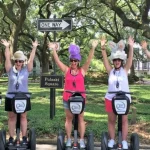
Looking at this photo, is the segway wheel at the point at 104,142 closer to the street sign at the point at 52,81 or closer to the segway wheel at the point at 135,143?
the segway wheel at the point at 135,143

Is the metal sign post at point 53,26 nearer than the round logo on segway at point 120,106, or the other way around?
the round logo on segway at point 120,106

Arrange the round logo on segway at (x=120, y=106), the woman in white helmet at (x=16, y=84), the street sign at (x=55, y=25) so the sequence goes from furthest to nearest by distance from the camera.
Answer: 1. the street sign at (x=55, y=25)
2. the woman in white helmet at (x=16, y=84)
3. the round logo on segway at (x=120, y=106)

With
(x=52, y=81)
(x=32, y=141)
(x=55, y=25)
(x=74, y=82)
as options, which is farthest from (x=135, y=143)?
(x=55, y=25)

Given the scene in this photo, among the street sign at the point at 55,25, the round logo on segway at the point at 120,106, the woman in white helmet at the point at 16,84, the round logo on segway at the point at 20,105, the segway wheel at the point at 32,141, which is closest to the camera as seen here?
the round logo on segway at the point at 120,106

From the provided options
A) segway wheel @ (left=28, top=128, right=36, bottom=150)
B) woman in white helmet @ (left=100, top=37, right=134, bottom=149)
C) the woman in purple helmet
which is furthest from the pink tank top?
segway wheel @ (left=28, top=128, right=36, bottom=150)

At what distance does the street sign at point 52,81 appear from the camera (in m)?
8.36

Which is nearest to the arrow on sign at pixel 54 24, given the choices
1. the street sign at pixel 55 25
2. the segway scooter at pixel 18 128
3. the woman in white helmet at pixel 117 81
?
the street sign at pixel 55 25

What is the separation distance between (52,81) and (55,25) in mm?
1407

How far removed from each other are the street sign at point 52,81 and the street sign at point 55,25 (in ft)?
3.94

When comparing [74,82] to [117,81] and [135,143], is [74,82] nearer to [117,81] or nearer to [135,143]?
[117,81]

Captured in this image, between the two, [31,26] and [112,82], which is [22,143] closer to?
[112,82]

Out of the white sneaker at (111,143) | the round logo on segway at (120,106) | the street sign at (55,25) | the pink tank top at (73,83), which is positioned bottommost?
the white sneaker at (111,143)

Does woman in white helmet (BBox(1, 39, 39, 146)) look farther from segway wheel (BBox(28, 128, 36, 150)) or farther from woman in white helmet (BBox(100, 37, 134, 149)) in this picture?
woman in white helmet (BBox(100, 37, 134, 149))

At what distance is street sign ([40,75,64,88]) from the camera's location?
329 inches
